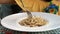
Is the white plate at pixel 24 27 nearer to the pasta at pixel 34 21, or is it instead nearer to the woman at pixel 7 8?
the pasta at pixel 34 21

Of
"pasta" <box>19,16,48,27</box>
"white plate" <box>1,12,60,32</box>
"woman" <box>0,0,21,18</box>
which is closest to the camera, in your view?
"white plate" <box>1,12,60,32</box>

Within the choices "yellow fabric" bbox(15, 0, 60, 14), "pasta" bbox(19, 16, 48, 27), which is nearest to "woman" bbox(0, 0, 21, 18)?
"yellow fabric" bbox(15, 0, 60, 14)

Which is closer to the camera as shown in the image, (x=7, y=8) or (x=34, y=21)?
(x=34, y=21)

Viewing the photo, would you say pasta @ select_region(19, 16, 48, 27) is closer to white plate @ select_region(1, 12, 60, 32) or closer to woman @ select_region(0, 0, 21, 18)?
white plate @ select_region(1, 12, 60, 32)

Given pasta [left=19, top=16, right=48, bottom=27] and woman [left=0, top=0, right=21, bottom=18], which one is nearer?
pasta [left=19, top=16, right=48, bottom=27]

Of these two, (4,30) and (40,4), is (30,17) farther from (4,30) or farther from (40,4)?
(40,4)

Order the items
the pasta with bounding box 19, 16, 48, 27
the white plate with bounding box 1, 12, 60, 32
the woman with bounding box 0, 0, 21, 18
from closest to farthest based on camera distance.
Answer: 1. the white plate with bounding box 1, 12, 60, 32
2. the pasta with bounding box 19, 16, 48, 27
3. the woman with bounding box 0, 0, 21, 18

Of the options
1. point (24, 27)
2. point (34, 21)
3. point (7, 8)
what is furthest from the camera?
point (7, 8)

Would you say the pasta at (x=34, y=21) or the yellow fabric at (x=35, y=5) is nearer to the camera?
the pasta at (x=34, y=21)

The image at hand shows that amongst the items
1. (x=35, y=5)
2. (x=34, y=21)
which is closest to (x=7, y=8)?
(x=35, y=5)

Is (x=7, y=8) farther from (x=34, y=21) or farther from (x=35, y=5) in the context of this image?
(x=34, y=21)

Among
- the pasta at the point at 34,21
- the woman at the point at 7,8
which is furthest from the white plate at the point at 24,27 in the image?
the woman at the point at 7,8

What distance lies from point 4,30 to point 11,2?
1.68 feet

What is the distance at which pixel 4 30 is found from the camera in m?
→ 0.71
